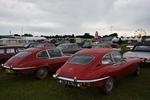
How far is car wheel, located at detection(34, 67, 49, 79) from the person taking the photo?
7.21 metres

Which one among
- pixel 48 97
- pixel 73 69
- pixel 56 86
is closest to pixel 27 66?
pixel 56 86

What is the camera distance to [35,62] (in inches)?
281

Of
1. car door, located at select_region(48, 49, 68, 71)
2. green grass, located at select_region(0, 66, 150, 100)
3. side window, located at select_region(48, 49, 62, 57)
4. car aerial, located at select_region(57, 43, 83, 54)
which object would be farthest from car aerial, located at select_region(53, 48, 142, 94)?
car aerial, located at select_region(57, 43, 83, 54)

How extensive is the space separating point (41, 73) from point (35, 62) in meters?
0.60

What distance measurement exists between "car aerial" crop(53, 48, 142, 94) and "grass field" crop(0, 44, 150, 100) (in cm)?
48

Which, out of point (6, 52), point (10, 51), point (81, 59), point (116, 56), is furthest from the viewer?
point (10, 51)

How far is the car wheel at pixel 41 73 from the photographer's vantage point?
7.21m

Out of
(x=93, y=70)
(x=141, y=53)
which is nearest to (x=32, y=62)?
(x=93, y=70)

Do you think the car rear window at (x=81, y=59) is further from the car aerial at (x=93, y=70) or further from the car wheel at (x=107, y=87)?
the car wheel at (x=107, y=87)

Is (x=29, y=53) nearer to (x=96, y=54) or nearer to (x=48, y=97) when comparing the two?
(x=48, y=97)

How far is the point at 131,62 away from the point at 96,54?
2163 millimetres

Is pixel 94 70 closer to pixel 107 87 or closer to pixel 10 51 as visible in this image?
pixel 107 87

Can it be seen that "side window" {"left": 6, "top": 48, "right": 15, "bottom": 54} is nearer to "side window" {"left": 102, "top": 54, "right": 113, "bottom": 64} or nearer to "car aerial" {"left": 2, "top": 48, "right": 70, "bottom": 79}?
"car aerial" {"left": 2, "top": 48, "right": 70, "bottom": 79}

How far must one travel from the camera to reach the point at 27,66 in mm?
6871
